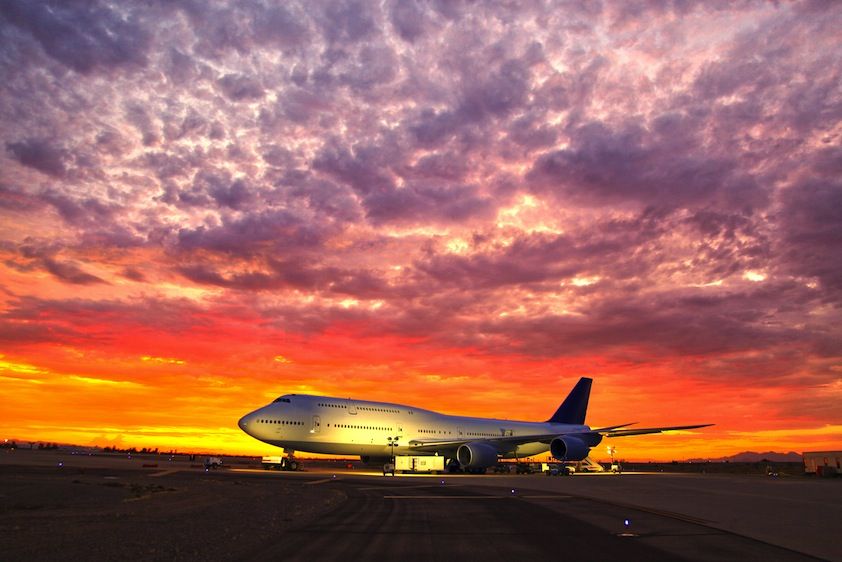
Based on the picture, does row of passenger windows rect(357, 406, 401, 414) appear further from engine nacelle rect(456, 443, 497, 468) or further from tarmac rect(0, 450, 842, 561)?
tarmac rect(0, 450, 842, 561)

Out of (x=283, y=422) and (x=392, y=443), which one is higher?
(x=283, y=422)

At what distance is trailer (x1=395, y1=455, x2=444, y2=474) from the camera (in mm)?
53531

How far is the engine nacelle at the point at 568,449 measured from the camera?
56406 millimetres

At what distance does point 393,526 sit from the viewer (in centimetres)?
1689

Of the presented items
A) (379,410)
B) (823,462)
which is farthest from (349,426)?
(823,462)

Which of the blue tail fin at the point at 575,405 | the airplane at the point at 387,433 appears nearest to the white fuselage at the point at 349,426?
the airplane at the point at 387,433

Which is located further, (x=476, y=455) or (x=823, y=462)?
(x=823, y=462)

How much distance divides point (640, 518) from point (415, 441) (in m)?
42.1

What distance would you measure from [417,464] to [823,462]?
48.7 metres

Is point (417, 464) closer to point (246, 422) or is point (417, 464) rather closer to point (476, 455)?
point (476, 455)

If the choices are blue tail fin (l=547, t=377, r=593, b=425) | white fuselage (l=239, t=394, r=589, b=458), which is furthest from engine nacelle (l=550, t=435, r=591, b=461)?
blue tail fin (l=547, t=377, r=593, b=425)

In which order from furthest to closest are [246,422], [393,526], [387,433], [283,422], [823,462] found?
[823,462] → [387,433] → [283,422] → [246,422] → [393,526]

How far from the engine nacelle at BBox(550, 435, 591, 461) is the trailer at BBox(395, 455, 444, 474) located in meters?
10.7

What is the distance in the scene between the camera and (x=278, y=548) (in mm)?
12781
